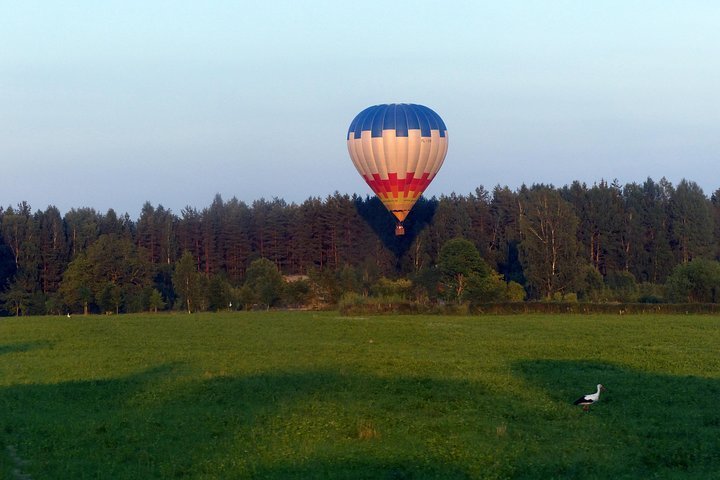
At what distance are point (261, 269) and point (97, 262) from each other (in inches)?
967

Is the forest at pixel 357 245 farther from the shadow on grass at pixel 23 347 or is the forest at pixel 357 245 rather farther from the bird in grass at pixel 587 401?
the bird in grass at pixel 587 401

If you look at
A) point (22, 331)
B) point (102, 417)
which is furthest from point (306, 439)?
point (22, 331)

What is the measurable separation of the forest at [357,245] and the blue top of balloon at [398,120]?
2837 centimetres

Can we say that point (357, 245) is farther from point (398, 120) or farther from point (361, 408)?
point (361, 408)

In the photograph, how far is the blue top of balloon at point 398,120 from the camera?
2318 inches

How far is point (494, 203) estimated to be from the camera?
12619 centimetres

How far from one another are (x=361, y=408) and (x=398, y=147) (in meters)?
39.2

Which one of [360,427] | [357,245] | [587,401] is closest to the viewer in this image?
[360,427]

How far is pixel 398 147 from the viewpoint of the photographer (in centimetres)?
5878

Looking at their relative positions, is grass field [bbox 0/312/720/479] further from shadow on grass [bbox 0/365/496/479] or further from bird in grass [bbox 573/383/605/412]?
bird in grass [bbox 573/383/605/412]

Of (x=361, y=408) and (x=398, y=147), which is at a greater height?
(x=398, y=147)

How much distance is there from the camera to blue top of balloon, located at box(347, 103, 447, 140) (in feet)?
193

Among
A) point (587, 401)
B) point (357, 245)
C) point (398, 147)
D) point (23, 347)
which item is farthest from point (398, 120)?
point (357, 245)

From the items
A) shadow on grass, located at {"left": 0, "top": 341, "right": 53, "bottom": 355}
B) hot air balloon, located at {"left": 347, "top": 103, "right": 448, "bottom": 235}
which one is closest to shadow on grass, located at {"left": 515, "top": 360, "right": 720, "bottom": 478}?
shadow on grass, located at {"left": 0, "top": 341, "right": 53, "bottom": 355}
